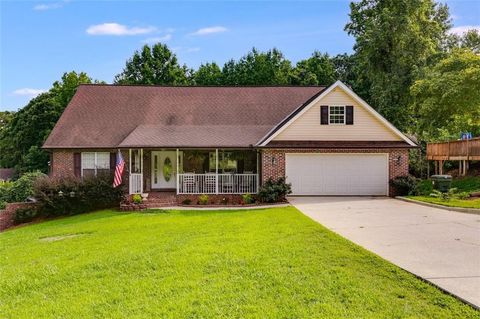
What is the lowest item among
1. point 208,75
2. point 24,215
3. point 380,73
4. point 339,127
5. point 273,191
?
point 24,215

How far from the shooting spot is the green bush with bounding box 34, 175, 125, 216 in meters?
19.9

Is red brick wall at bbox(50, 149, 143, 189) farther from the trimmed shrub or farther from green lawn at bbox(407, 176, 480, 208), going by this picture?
green lawn at bbox(407, 176, 480, 208)

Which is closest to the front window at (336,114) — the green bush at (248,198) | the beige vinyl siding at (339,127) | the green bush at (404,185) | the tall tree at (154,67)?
the beige vinyl siding at (339,127)

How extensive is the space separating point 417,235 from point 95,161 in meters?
16.8

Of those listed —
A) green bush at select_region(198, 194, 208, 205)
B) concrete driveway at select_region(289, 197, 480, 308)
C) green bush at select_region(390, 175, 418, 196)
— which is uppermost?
green bush at select_region(390, 175, 418, 196)

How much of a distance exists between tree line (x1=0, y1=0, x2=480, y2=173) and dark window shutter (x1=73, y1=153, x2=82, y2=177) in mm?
15135

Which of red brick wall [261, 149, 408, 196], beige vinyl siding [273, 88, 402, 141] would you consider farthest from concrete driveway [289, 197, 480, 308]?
beige vinyl siding [273, 88, 402, 141]

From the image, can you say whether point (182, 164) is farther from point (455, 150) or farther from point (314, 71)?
point (314, 71)

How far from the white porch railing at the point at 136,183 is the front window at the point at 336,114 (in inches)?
368

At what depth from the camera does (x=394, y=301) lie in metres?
5.72

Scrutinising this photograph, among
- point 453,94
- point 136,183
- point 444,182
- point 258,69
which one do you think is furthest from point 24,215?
point 258,69

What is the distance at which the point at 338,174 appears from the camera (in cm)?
2102

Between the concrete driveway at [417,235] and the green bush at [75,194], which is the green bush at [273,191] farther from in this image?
the green bush at [75,194]

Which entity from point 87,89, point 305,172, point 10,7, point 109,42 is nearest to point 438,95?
point 305,172
